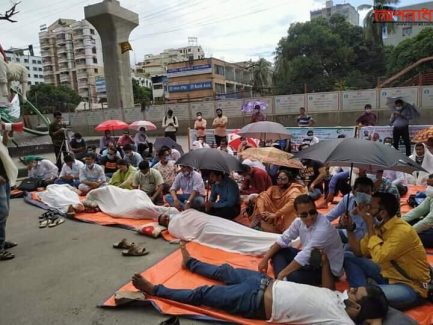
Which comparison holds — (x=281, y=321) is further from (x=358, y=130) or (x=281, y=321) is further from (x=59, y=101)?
(x=59, y=101)

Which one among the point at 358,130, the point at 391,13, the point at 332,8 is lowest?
the point at 358,130

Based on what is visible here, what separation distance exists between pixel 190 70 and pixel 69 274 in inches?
2208

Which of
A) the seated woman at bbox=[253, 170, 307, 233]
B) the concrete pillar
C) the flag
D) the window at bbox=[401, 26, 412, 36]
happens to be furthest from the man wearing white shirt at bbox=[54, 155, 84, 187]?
the window at bbox=[401, 26, 412, 36]

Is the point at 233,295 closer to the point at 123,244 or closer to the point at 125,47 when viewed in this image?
the point at 123,244

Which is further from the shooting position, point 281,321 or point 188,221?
point 188,221

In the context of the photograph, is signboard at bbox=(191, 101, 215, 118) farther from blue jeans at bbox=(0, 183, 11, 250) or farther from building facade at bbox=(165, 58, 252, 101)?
building facade at bbox=(165, 58, 252, 101)

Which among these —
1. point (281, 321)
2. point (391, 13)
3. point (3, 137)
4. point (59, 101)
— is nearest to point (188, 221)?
point (281, 321)

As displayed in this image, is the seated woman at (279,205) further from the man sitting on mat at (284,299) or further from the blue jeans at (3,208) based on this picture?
the blue jeans at (3,208)

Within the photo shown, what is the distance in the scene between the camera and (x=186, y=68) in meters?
57.3

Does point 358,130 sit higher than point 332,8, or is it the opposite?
point 332,8

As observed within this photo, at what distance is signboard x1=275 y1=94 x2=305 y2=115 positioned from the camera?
17.6m

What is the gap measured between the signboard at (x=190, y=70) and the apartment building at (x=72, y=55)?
102ft

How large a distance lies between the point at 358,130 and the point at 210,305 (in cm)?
727

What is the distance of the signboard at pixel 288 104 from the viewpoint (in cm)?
1764
